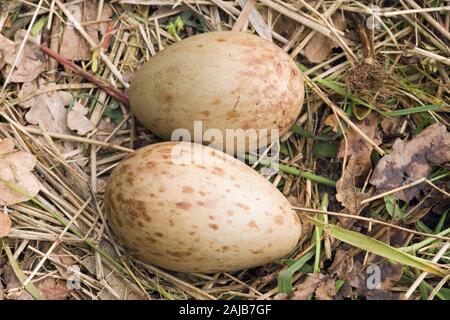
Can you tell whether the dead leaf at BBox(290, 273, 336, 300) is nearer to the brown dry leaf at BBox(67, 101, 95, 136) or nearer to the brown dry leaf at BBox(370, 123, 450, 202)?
the brown dry leaf at BBox(370, 123, 450, 202)

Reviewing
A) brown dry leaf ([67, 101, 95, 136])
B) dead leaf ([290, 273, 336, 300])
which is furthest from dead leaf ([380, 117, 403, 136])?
brown dry leaf ([67, 101, 95, 136])

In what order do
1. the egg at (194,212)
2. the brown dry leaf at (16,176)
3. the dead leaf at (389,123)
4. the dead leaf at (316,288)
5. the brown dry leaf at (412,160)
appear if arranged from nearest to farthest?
the egg at (194,212) < the dead leaf at (316,288) < the brown dry leaf at (16,176) < the brown dry leaf at (412,160) < the dead leaf at (389,123)

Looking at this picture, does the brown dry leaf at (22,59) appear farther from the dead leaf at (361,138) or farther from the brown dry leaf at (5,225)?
the dead leaf at (361,138)

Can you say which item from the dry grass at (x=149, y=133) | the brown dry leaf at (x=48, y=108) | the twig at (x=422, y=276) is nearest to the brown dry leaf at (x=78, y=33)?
the dry grass at (x=149, y=133)

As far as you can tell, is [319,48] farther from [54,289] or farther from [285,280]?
[54,289]

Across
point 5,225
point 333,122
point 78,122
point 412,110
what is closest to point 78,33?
point 78,122

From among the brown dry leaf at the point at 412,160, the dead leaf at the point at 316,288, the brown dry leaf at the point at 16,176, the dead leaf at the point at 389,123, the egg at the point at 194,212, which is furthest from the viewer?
the dead leaf at the point at 389,123
